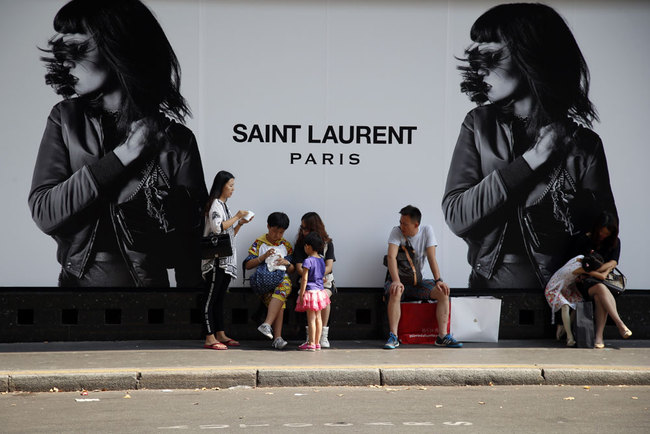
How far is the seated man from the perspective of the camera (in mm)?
9906

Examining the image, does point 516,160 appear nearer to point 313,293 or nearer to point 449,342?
point 449,342

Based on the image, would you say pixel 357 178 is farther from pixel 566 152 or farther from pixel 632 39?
pixel 632 39

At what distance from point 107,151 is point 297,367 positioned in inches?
142

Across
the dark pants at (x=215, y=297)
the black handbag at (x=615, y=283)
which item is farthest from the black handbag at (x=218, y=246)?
the black handbag at (x=615, y=283)

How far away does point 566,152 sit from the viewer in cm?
1064

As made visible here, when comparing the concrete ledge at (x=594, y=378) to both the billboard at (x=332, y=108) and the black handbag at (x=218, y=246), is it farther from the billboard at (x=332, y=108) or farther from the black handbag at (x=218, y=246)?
the black handbag at (x=218, y=246)

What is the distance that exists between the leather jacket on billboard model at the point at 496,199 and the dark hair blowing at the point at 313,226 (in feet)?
5.07

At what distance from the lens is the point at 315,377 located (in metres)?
8.33

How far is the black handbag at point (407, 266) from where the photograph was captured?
33.2ft

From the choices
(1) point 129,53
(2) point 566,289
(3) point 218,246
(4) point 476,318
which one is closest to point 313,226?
(3) point 218,246

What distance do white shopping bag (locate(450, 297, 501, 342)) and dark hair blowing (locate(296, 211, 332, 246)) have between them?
1.66m

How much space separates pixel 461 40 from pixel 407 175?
176 centimetres

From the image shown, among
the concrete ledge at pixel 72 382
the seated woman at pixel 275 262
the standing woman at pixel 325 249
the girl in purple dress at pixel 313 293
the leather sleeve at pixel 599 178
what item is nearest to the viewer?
the concrete ledge at pixel 72 382

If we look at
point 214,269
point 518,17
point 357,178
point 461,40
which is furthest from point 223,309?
point 518,17
